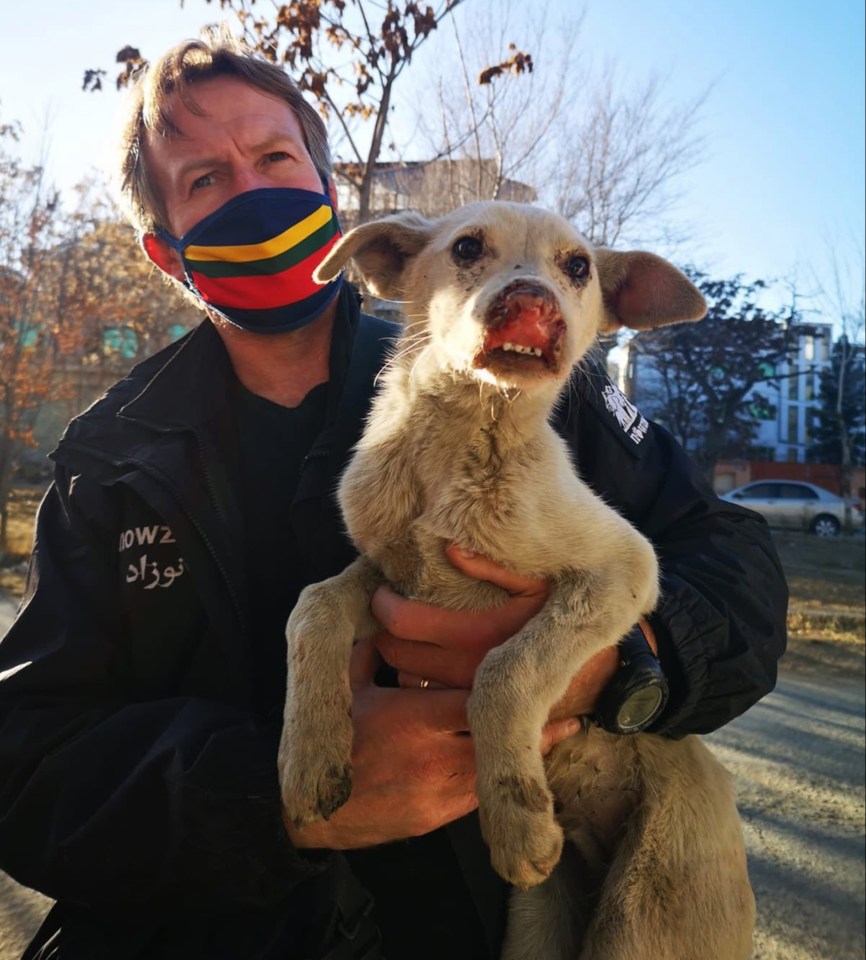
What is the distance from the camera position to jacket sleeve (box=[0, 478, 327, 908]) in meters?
1.84

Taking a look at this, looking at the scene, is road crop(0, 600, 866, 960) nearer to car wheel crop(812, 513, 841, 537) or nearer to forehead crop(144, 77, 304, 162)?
forehead crop(144, 77, 304, 162)

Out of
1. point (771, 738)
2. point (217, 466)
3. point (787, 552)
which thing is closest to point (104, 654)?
point (217, 466)

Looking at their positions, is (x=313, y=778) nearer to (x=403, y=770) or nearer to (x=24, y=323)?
(x=403, y=770)

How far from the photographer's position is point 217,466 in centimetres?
233

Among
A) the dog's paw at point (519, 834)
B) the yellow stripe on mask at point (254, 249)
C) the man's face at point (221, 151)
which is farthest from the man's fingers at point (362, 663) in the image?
the man's face at point (221, 151)

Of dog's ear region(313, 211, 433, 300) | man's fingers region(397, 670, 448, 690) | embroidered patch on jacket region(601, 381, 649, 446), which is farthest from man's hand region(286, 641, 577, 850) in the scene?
dog's ear region(313, 211, 433, 300)

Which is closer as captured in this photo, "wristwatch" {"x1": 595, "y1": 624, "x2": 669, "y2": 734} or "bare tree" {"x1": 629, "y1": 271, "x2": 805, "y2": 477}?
"wristwatch" {"x1": 595, "y1": 624, "x2": 669, "y2": 734}

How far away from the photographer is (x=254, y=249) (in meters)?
2.64

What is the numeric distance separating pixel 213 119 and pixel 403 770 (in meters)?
2.09

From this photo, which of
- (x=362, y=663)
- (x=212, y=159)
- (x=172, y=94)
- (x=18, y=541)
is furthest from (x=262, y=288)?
(x=18, y=541)

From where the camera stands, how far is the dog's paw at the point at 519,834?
5.57ft

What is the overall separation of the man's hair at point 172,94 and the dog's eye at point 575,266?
1.05 meters

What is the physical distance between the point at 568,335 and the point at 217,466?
106cm

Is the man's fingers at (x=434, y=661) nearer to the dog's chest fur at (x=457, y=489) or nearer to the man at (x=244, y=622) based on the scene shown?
the man at (x=244, y=622)
